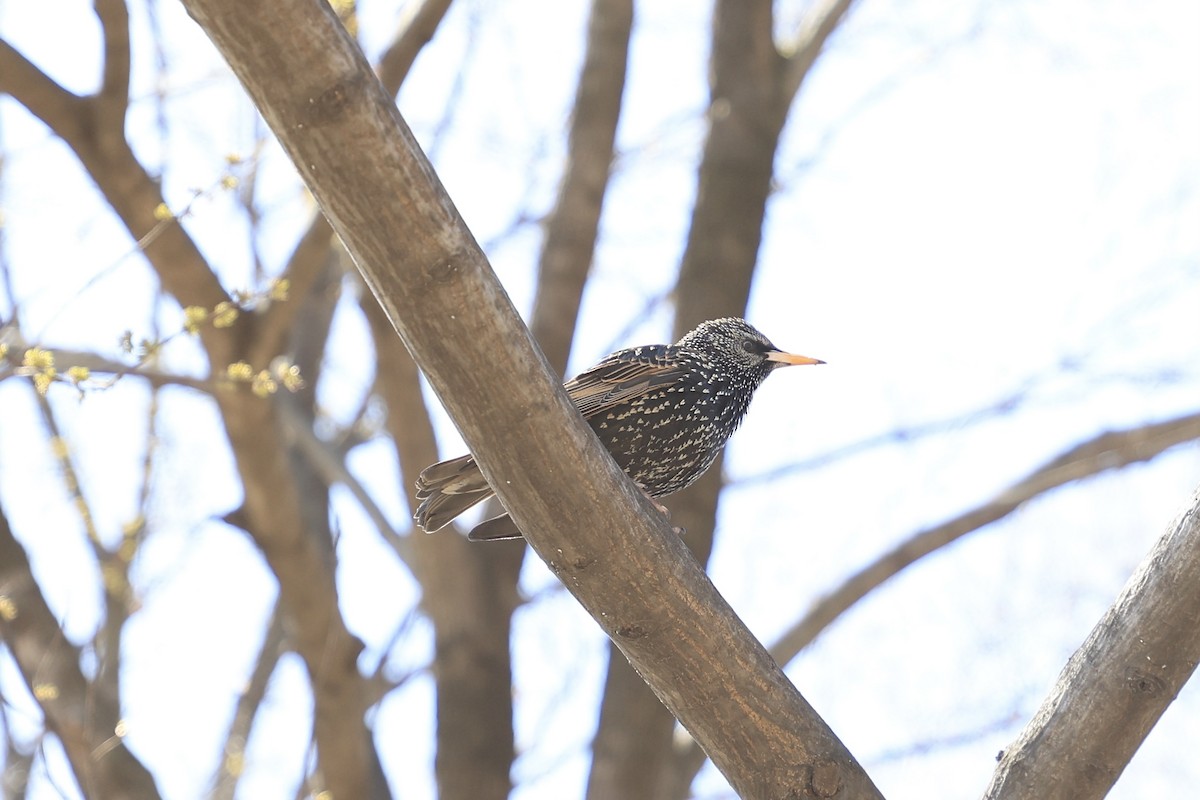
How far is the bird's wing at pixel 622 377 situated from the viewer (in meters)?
3.78

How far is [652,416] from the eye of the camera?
383 centimetres

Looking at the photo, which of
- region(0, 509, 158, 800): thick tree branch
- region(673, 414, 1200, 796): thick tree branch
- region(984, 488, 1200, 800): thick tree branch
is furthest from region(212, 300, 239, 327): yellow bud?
region(673, 414, 1200, 796): thick tree branch

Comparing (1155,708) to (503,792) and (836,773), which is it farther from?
A: (503,792)

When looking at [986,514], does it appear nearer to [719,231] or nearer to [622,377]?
[719,231]

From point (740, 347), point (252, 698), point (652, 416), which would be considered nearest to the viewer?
point (652, 416)

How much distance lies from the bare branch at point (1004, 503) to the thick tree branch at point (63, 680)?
2705 mm

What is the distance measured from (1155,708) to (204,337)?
115 inches

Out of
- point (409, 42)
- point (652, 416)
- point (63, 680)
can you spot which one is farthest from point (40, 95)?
point (652, 416)

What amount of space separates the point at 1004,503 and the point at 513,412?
153 inches

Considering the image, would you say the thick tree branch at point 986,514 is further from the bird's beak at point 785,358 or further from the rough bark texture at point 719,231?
the bird's beak at point 785,358

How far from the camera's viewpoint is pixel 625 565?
96.4 inches

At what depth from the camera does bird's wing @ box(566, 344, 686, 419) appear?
3.78 meters

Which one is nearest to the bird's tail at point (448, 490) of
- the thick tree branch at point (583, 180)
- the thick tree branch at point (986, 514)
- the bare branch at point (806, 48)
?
the thick tree branch at point (583, 180)

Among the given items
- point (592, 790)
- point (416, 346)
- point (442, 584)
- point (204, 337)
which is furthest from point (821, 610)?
point (416, 346)
